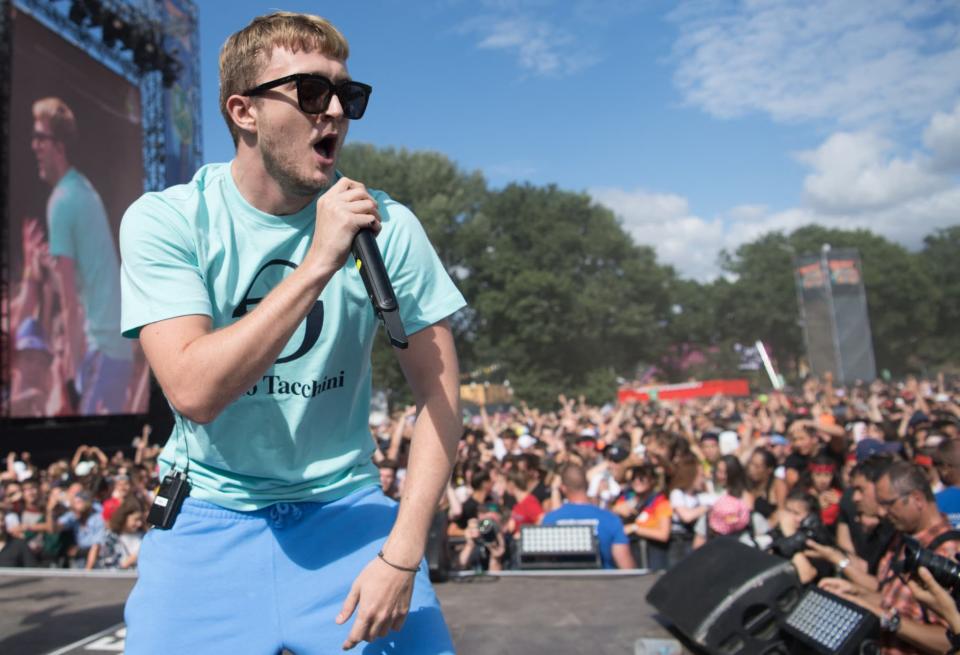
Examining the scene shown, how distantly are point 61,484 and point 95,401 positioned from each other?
6.89 meters

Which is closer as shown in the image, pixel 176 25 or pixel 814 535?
pixel 814 535

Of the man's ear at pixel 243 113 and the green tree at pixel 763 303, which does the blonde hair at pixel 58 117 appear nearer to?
the man's ear at pixel 243 113

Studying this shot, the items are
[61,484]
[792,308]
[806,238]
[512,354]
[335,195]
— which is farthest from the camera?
[806,238]

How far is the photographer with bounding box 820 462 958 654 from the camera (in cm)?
369

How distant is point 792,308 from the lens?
63469 millimetres

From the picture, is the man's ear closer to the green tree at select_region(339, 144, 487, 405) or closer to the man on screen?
the man on screen

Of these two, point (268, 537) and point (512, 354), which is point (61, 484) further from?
point (512, 354)

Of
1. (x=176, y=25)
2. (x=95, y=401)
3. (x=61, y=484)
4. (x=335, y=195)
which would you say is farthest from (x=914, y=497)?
(x=176, y=25)

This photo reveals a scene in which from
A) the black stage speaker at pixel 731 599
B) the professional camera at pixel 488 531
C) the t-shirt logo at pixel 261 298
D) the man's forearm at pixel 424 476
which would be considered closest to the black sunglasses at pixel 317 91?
the t-shirt logo at pixel 261 298

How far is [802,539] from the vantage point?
4.49 metres

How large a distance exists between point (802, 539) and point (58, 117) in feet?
56.8

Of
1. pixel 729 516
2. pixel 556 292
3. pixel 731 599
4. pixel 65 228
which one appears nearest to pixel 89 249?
pixel 65 228

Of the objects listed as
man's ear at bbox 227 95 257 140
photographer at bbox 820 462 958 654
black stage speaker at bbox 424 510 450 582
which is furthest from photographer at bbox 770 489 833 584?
man's ear at bbox 227 95 257 140

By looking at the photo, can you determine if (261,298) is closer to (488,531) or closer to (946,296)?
(488,531)
